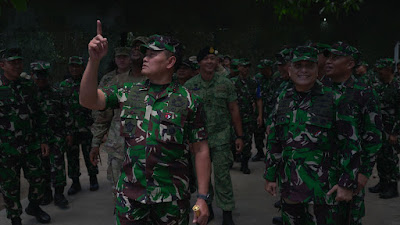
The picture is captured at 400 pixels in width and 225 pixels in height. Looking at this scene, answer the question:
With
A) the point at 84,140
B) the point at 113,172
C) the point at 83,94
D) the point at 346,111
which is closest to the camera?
the point at 83,94

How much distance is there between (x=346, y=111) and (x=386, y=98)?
3.76 meters

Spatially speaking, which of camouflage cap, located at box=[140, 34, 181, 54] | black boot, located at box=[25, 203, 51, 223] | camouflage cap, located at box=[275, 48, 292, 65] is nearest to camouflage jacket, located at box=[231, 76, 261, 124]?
camouflage cap, located at box=[275, 48, 292, 65]

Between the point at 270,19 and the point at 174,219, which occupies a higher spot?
the point at 270,19

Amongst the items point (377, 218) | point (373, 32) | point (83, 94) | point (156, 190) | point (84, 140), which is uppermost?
point (373, 32)

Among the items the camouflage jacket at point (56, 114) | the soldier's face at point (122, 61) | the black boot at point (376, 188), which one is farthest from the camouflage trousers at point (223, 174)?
the black boot at point (376, 188)

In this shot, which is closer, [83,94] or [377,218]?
[83,94]

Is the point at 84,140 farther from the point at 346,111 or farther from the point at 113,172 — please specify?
the point at 346,111

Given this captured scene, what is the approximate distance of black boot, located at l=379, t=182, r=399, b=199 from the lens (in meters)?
6.65

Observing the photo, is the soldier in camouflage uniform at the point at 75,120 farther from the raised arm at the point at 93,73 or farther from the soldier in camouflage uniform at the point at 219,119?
the raised arm at the point at 93,73

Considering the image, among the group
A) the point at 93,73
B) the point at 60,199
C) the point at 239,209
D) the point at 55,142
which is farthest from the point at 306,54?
the point at 60,199

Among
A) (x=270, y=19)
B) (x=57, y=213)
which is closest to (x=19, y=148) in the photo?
(x=57, y=213)

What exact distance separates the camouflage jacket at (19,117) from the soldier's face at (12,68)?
0.07 m

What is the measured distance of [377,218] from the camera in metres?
5.73

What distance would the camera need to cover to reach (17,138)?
16.9ft
